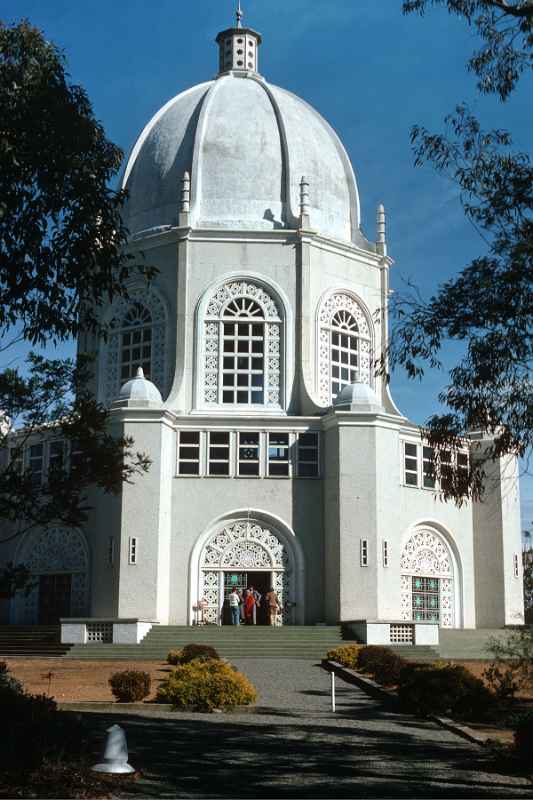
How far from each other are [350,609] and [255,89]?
21.1m

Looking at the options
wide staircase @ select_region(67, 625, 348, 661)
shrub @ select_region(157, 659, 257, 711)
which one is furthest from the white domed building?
shrub @ select_region(157, 659, 257, 711)

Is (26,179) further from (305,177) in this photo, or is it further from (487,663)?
(305,177)

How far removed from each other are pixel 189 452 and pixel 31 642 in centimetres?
776

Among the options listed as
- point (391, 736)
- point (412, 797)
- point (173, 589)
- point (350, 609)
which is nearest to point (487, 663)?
point (350, 609)

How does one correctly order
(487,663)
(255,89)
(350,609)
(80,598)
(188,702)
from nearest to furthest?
(188,702), (487,663), (350,609), (80,598), (255,89)

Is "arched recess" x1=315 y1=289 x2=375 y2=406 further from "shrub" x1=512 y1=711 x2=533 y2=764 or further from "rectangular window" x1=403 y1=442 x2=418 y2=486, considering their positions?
"shrub" x1=512 y1=711 x2=533 y2=764

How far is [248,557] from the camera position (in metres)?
35.1

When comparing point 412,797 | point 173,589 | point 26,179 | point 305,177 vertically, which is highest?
point 305,177

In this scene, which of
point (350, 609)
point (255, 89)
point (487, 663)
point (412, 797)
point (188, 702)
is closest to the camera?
point (412, 797)

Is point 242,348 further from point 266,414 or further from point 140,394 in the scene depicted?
point 140,394

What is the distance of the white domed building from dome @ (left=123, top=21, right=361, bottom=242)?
8 centimetres

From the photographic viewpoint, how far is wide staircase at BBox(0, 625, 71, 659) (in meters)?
30.0

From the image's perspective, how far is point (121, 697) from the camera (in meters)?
18.8

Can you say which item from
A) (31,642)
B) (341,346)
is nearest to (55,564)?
(31,642)
